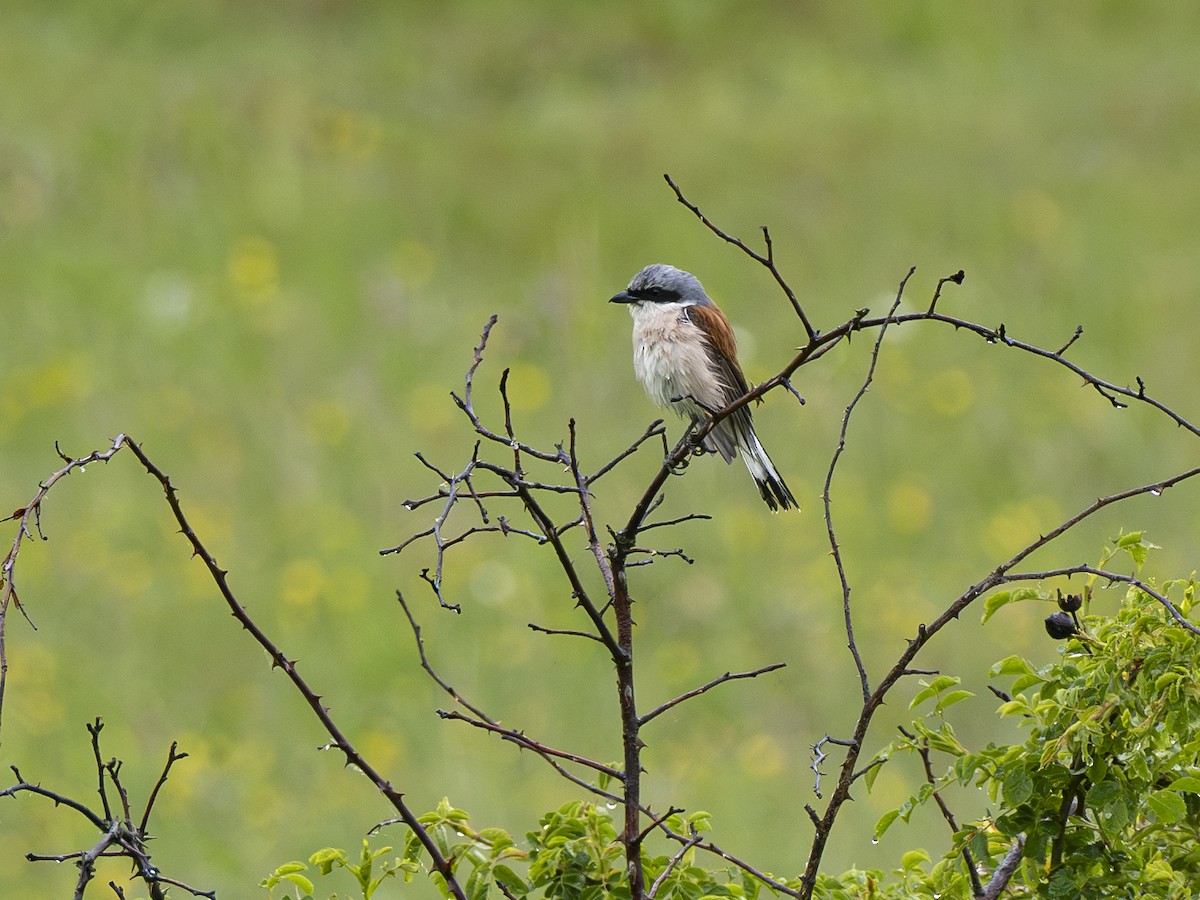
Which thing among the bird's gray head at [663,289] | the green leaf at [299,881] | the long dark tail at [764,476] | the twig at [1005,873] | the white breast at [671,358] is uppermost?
the bird's gray head at [663,289]

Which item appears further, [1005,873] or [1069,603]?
[1005,873]

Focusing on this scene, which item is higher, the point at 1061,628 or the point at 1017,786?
the point at 1061,628

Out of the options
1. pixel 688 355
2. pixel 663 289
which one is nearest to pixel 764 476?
pixel 688 355

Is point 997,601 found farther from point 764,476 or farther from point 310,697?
point 764,476

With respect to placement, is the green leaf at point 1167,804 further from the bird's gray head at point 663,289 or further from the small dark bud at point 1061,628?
the bird's gray head at point 663,289

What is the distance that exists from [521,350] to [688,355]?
485cm

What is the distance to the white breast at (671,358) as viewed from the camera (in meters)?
4.35

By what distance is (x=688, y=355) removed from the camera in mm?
4344

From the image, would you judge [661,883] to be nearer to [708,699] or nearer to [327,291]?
[708,699]

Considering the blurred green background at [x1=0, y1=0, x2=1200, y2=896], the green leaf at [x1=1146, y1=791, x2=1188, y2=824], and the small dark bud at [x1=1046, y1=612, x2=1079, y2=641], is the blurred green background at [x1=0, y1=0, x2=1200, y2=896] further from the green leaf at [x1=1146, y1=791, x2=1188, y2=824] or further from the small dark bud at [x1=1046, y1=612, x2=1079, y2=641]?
the green leaf at [x1=1146, y1=791, x2=1188, y2=824]

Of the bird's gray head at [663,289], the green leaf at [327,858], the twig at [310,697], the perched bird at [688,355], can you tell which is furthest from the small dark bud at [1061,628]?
the bird's gray head at [663,289]

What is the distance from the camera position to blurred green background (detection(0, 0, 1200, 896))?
6520 millimetres

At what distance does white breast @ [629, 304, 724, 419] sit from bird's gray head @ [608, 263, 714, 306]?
2 cm

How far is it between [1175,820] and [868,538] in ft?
20.7
